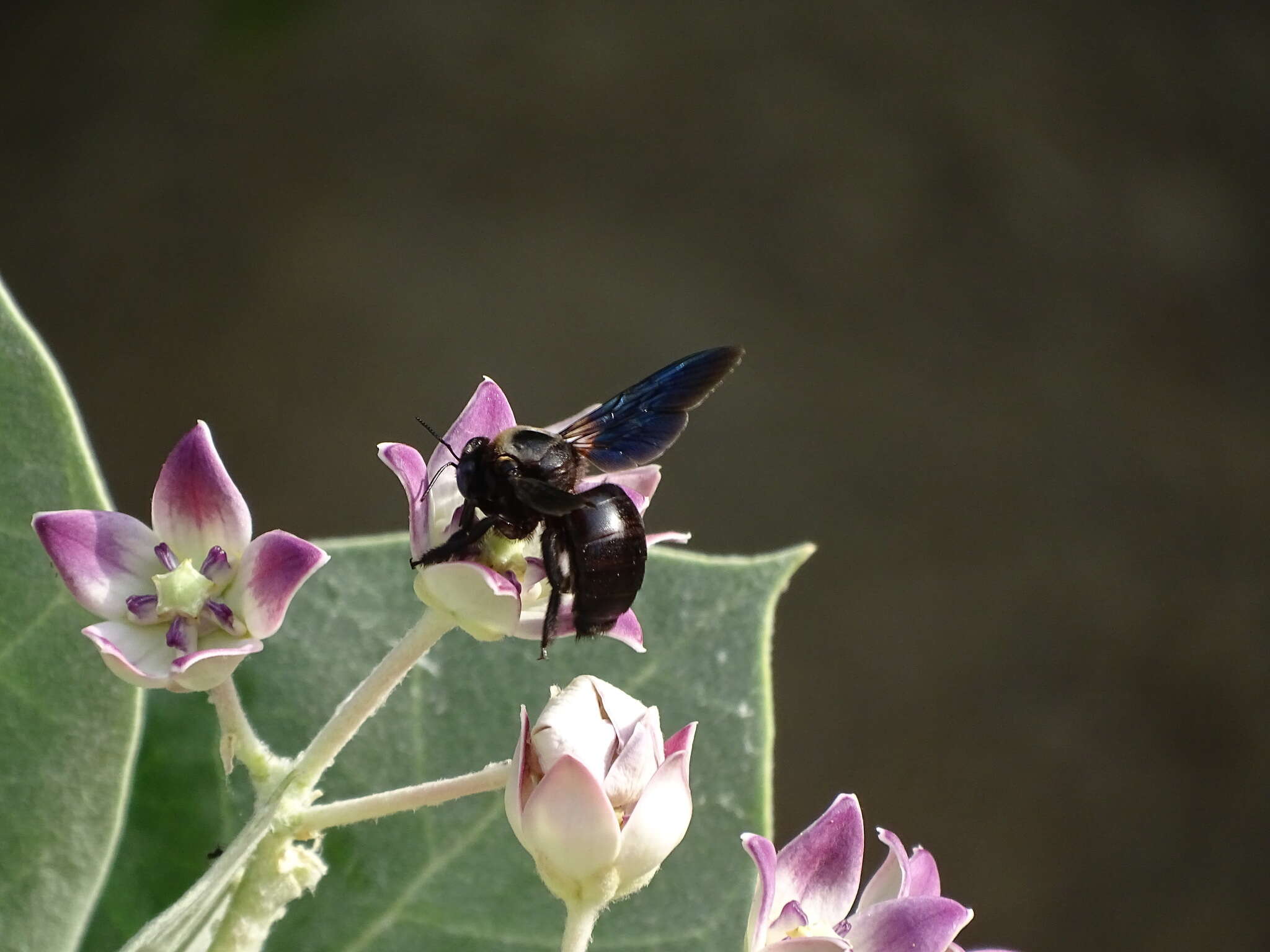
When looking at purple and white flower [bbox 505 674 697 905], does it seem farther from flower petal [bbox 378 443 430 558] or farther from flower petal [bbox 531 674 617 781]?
flower petal [bbox 378 443 430 558]

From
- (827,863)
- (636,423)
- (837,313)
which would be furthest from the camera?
(837,313)

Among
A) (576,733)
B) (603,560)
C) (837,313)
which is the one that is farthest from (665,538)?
(837,313)

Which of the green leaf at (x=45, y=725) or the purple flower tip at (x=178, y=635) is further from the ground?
the purple flower tip at (x=178, y=635)

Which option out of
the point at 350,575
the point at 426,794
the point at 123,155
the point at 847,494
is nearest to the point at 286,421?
the point at 123,155

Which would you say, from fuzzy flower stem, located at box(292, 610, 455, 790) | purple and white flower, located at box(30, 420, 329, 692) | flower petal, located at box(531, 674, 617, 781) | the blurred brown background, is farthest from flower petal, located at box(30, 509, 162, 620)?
the blurred brown background

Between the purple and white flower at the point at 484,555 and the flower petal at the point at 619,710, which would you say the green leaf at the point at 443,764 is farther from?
the flower petal at the point at 619,710

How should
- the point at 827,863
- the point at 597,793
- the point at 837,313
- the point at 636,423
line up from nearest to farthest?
the point at 597,793 → the point at 827,863 → the point at 636,423 → the point at 837,313

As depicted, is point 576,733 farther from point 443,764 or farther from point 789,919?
point 443,764

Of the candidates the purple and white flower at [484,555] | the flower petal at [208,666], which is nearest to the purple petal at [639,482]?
the purple and white flower at [484,555]
